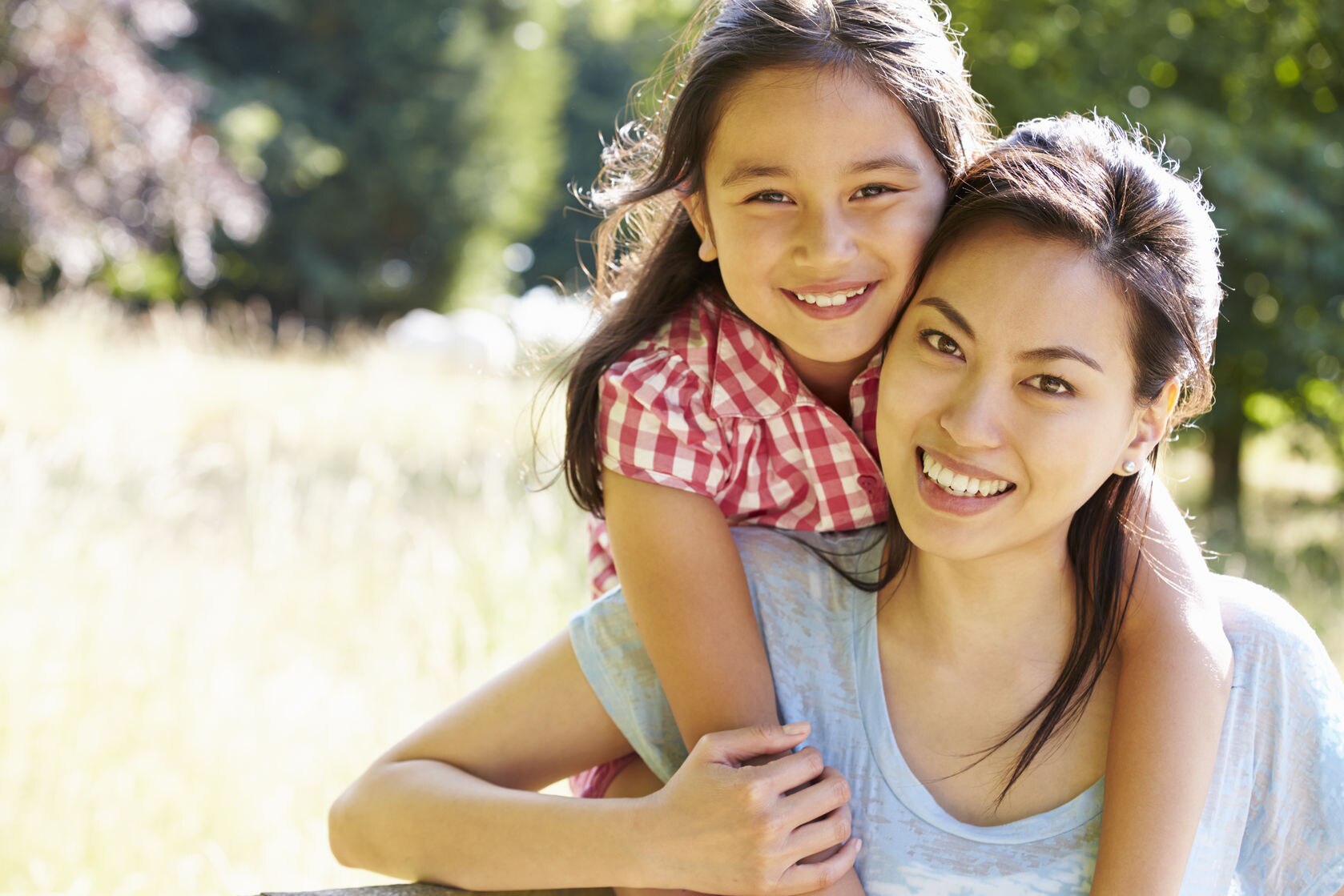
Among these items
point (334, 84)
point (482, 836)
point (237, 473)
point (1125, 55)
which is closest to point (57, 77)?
point (237, 473)

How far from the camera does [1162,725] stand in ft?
5.48

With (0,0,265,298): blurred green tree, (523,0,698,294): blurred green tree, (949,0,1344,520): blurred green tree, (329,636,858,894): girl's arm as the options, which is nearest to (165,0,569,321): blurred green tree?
(523,0,698,294): blurred green tree

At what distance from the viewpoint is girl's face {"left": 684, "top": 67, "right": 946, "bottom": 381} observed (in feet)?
6.46

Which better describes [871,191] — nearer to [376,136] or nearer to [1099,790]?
[1099,790]

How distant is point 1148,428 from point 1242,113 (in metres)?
7.44

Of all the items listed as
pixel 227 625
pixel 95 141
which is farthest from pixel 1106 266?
pixel 95 141

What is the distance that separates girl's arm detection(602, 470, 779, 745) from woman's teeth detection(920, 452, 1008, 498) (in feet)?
1.24

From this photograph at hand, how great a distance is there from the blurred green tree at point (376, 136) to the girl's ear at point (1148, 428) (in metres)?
19.2

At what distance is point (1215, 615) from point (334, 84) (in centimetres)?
2175

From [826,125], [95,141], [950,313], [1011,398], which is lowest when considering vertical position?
[1011,398]

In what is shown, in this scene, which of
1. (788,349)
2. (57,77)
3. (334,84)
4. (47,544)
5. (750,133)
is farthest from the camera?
(334,84)

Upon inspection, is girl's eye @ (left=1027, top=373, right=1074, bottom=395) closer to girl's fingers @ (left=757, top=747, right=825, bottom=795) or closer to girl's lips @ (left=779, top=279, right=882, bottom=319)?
girl's lips @ (left=779, top=279, right=882, bottom=319)

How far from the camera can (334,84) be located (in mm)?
21531

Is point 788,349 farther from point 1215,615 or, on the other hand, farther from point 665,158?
point 1215,615
